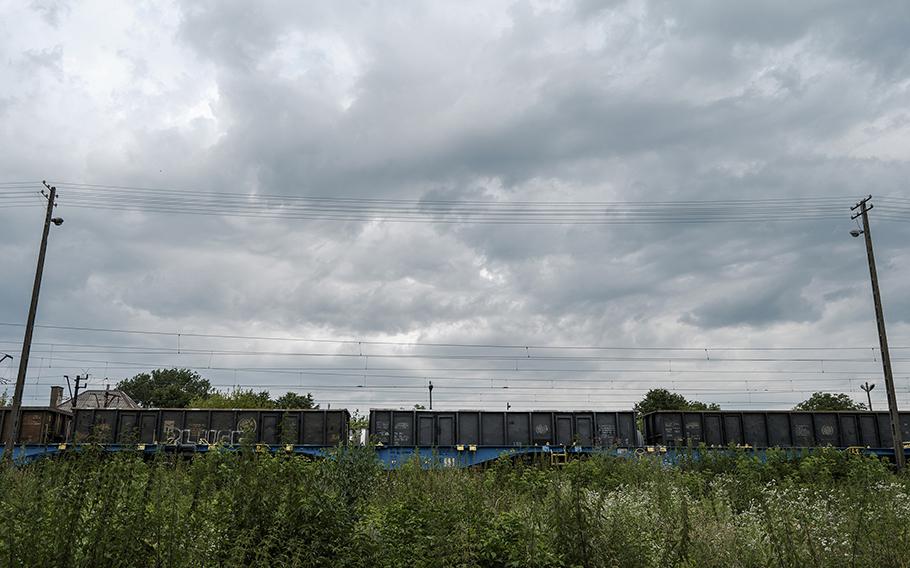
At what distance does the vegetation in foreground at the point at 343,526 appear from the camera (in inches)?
226

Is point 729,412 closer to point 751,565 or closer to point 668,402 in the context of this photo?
point 751,565

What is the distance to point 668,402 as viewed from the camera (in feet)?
293

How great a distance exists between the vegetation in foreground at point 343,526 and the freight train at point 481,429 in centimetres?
1706

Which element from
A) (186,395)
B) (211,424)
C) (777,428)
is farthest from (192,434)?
(186,395)

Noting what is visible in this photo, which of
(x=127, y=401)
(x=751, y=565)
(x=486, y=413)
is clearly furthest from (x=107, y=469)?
(x=127, y=401)

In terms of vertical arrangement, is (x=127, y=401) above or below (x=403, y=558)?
above

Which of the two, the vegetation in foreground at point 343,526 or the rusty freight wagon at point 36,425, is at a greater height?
the rusty freight wagon at point 36,425

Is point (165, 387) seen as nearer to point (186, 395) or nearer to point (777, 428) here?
point (186, 395)

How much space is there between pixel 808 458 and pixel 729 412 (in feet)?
36.9

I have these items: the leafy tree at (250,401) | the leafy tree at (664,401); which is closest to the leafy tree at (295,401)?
the leafy tree at (250,401)


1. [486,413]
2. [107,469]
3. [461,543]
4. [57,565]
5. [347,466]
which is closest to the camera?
[57,565]

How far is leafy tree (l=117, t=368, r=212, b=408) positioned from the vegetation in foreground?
298ft

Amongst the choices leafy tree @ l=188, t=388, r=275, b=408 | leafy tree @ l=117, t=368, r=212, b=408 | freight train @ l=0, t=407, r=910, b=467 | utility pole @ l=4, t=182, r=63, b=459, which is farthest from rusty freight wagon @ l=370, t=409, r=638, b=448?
leafy tree @ l=117, t=368, r=212, b=408

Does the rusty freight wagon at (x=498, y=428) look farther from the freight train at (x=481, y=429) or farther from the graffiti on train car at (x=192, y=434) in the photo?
the graffiti on train car at (x=192, y=434)
